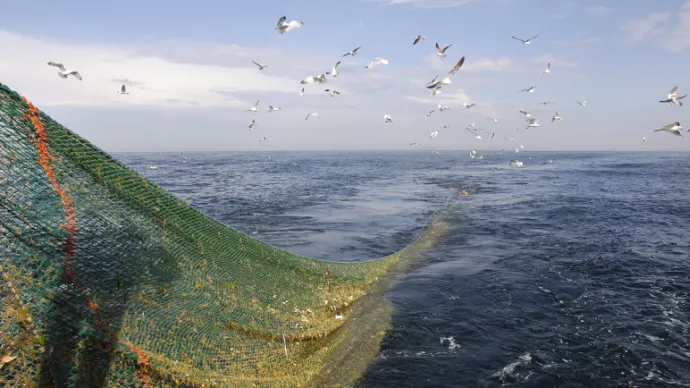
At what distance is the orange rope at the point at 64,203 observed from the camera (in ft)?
13.6

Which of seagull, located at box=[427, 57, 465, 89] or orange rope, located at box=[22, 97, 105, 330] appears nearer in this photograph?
orange rope, located at box=[22, 97, 105, 330]

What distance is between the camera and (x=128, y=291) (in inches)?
201

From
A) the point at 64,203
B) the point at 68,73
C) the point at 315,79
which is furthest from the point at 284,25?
the point at 64,203

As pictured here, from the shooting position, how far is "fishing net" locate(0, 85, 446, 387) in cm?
399

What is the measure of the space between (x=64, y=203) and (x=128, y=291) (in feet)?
4.74

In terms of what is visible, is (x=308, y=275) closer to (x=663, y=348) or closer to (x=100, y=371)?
(x=100, y=371)

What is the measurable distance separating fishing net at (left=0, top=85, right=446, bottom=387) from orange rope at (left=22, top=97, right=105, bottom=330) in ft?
0.04

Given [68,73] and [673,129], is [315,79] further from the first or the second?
[673,129]

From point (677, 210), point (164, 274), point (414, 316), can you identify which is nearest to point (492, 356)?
point (414, 316)

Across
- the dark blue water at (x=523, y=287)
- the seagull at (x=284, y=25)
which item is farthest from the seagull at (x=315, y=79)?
the dark blue water at (x=523, y=287)

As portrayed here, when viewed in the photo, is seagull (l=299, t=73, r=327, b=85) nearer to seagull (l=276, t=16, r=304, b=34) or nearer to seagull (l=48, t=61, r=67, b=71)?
seagull (l=276, t=16, r=304, b=34)

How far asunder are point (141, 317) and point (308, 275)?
3744 millimetres

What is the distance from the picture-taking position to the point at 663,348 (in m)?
7.29

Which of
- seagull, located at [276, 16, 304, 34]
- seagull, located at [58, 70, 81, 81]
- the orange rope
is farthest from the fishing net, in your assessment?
seagull, located at [58, 70, 81, 81]
